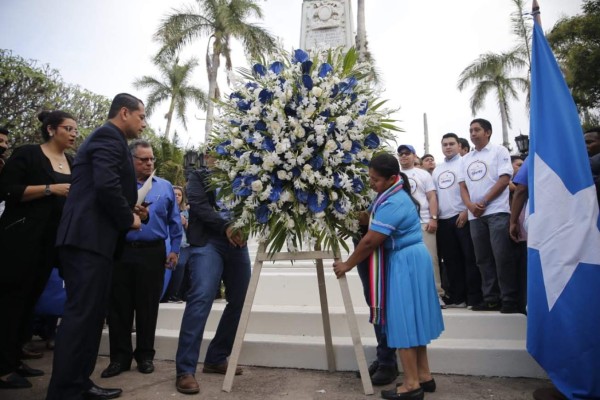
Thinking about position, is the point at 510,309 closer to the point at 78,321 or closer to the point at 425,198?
the point at 425,198

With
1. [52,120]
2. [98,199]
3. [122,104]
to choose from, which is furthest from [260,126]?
[52,120]

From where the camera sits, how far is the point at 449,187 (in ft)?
16.3

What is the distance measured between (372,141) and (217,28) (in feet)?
64.8

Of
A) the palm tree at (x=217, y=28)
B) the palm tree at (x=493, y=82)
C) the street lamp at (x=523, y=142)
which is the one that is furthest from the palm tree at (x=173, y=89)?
the street lamp at (x=523, y=142)

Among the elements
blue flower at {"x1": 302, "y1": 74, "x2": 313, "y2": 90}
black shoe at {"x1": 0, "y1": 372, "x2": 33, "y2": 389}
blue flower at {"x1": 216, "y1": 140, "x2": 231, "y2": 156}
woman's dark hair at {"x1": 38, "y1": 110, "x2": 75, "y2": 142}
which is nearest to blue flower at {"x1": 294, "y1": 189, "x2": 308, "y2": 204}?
blue flower at {"x1": 216, "y1": 140, "x2": 231, "y2": 156}

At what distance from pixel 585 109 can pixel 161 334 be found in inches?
813

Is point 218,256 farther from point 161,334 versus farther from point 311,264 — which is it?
point 311,264

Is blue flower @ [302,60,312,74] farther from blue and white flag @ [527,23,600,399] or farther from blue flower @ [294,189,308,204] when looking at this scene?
blue and white flag @ [527,23,600,399]

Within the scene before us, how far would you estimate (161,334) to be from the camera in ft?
14.3

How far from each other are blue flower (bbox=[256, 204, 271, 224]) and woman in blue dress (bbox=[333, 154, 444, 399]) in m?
0.64

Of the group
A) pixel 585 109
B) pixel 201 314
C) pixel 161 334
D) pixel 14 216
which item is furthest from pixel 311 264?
pixel 585 109

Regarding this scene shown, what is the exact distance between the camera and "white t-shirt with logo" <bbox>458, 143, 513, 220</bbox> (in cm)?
438

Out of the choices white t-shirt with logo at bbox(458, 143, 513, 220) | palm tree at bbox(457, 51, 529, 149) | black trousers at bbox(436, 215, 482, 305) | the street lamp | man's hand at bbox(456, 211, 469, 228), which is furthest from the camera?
palm tree at bbox(457, 51, 529, 149)

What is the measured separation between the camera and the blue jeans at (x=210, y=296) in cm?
338
